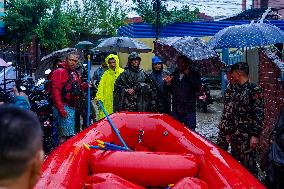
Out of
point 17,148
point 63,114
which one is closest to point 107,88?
point 63,114

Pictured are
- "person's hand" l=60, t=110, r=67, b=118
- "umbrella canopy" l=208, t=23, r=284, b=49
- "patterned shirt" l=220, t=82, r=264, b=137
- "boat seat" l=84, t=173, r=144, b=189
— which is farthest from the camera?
"person's hand" l=60, t=110, r=67, b=118

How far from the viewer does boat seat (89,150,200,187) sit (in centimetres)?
443

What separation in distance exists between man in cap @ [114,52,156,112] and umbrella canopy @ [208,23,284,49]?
5.91 feet

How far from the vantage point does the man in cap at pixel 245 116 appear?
5.15 meters

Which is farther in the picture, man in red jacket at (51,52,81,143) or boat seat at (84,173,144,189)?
man in red jacket at (51,52,81,143)

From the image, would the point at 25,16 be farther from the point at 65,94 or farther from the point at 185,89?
the point at 185,89

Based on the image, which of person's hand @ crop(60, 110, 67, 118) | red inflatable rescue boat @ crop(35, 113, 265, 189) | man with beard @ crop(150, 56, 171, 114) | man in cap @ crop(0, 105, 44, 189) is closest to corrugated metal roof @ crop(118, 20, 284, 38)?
man with beard @ crop(150, 56, 171, 114)

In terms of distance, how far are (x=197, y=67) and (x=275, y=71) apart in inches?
44.9

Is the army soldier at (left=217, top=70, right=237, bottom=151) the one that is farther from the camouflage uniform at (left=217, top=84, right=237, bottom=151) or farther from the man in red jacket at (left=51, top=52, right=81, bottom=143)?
the man in red jacket at (left=51, top=52, right=81, bottom=143)

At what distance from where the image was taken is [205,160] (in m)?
4.48

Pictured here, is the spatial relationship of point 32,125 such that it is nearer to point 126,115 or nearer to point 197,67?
point 126,115

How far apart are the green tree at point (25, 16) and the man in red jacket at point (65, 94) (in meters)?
11.9

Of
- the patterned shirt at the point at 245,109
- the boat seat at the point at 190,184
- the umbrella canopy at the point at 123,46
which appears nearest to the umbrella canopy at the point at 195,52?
the patterned shirt at the point at 245,109

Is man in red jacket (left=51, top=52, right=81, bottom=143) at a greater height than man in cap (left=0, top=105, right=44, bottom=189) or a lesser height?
lesser
